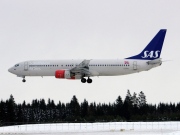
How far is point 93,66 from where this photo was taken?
123812 millimetres

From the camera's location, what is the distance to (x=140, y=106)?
176625 millimetres

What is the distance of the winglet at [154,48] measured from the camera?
407 feet

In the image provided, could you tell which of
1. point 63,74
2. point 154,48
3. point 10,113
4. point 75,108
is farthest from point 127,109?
point 63,74

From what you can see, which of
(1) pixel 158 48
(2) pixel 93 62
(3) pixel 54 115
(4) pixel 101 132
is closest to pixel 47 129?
(4) pixel 101 132

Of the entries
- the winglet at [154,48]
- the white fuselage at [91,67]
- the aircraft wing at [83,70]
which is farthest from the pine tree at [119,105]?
the aircraft wing at [83,70]

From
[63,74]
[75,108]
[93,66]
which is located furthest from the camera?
[75,108]

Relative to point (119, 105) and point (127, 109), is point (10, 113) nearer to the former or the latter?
point (119, 105)

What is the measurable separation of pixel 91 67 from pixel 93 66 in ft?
1.71

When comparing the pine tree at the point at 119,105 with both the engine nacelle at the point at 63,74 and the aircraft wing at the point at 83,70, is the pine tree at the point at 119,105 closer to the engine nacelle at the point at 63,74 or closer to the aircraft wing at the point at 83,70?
the aircraft wing at the point at 83,70

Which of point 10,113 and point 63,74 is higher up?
point 63,74

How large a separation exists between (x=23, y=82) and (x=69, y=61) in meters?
10.00

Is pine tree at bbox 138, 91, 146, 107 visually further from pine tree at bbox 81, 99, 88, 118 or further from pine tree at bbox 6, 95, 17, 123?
pine tree at bbox 6, 95, 17, 123

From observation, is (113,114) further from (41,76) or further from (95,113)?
(41,76)

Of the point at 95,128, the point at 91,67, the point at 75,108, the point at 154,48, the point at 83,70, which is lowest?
the point at 95,128
